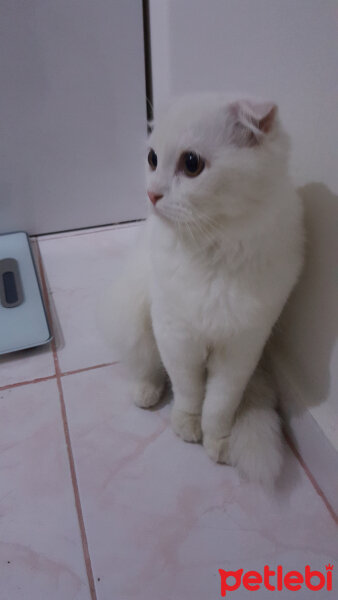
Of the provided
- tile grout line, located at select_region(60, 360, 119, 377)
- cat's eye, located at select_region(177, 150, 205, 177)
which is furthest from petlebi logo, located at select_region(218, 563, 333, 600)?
cat's eye, located at select_region(177, 150, 205, 177)

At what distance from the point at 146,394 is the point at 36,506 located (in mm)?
281

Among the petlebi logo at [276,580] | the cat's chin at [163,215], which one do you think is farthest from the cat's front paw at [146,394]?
the cat's chin at [163,215]

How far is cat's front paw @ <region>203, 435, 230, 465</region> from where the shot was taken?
74cm

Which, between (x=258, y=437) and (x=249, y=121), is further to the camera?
(x=258, y=437)

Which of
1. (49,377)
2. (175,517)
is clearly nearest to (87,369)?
(49,377)

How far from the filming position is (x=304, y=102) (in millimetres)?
590

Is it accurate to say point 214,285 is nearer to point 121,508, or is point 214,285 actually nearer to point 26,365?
point 121,508

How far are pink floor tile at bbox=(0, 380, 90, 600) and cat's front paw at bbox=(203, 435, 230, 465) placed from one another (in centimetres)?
26

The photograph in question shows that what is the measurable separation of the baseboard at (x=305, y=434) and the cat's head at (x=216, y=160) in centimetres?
39

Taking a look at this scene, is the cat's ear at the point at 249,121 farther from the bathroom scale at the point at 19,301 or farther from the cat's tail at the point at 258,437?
the bathroom scale at the point at 19,301

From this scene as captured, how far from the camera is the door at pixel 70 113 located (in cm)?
109

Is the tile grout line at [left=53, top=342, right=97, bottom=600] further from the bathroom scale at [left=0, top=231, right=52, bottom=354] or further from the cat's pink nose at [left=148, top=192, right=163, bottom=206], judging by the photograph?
the cat's pink nose at [left=148, top=192, right=163, bottom=206]

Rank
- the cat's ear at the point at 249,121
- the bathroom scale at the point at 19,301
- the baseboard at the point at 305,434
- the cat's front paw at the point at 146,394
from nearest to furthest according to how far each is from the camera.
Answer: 1. the cat's ear at the point at 249,121
2. the baseboard at the point at 305,434
3. the cat's front paw at the point at 146,394
4. the bathroom scale at the point at 19,301

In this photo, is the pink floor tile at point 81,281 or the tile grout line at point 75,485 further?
the pink floor tile at point 81,281
